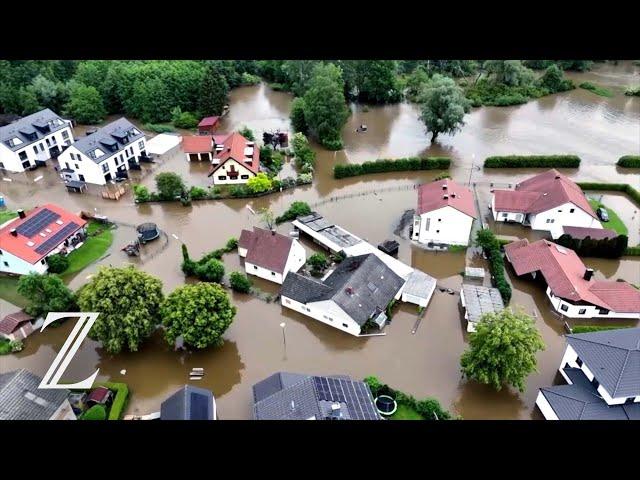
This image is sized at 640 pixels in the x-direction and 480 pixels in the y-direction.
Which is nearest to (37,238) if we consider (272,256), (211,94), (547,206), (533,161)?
(272,256)

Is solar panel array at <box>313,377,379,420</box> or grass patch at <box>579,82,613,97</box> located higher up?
grass patch at <box>579,82,613,97</box>

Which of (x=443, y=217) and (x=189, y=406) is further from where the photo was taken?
(x=443, y=217)

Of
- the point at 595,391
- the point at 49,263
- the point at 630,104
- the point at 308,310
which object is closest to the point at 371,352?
the point at 308,310

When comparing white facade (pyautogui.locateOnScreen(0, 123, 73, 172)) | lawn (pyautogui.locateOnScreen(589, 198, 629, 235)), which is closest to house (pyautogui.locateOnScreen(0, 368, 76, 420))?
white facade (pyautogui.locateOnScreen(0, 123, 73, 172))

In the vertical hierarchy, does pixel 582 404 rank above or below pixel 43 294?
below

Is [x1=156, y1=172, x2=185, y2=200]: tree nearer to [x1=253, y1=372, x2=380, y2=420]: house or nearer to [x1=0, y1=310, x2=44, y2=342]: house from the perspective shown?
[x1=0, y1=310, x2=44, y2=342]: house

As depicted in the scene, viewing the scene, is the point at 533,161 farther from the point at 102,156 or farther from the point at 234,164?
the point at 102,156
